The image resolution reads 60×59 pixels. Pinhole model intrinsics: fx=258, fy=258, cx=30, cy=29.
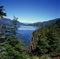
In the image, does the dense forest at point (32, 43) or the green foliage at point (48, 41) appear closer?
the dense forest at point (32, 43)

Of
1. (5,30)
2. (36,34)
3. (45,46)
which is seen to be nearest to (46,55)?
(45,46)

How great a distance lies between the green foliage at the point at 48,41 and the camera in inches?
915

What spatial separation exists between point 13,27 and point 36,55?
5617mm

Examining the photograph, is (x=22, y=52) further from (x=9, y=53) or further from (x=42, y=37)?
(x=42, y=37)

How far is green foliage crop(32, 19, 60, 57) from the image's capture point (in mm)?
23244

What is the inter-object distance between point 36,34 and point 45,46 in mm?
1890

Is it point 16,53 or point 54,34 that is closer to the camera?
point 16,53

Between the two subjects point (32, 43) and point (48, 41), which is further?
point (32, 43)

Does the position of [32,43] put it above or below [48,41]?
below

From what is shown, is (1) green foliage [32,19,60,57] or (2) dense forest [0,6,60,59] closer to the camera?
(2) dense forest [0,6,60,59]

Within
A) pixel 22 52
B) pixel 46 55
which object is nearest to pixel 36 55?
pixel 46 55

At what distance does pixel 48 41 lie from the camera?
76.6ft

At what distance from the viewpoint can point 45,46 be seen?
2330 centimetres

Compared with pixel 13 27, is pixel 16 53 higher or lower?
lower
